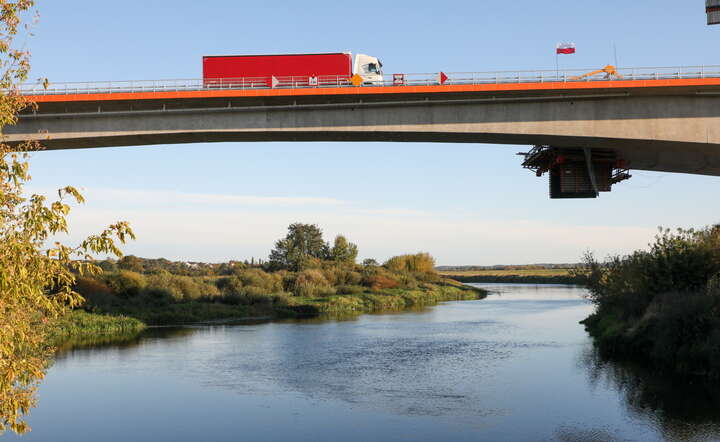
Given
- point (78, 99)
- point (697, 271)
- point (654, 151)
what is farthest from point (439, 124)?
point (78, 99)

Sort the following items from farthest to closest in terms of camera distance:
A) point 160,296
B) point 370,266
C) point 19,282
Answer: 1. point 370,266
2. point 160,296
3. point 19,282

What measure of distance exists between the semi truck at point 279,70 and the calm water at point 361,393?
12221 mm

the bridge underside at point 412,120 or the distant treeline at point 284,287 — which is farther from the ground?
the bridge underside at point 412,120

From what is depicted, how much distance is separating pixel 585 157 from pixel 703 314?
11.1 metres

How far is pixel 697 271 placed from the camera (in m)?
28.8

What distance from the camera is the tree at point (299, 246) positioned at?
8638 cm

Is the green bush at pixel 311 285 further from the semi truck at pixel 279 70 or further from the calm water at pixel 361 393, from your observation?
the semi truck at pixel 279 70

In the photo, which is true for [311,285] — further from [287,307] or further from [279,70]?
[279,70]

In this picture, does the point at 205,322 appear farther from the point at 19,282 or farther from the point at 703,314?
the point at 19,282

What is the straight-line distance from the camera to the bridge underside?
28.7 m

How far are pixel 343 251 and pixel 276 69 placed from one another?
6216 cm

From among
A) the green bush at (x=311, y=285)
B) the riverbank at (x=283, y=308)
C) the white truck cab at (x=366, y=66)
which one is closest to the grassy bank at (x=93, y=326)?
the riverbank at (x=283, y=308)

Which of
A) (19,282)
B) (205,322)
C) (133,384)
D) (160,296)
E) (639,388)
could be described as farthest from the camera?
(160,296)

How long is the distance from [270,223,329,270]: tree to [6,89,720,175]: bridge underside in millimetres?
54108
